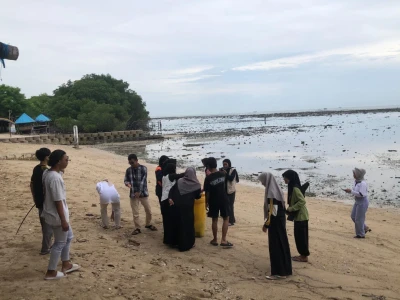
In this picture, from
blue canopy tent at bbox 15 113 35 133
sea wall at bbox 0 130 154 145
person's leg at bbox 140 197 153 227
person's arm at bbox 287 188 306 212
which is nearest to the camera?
person's arm at bbox 287 188 306 212

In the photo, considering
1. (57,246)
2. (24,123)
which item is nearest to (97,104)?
(24,123)

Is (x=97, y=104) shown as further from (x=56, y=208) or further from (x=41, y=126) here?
(x=56, y=208)

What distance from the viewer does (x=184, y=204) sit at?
6613mm

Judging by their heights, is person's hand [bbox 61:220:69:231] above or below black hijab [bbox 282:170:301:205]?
below

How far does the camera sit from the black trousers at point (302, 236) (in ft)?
20.7

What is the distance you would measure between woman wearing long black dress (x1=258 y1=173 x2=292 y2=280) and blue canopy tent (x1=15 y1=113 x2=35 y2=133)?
42.1 metres

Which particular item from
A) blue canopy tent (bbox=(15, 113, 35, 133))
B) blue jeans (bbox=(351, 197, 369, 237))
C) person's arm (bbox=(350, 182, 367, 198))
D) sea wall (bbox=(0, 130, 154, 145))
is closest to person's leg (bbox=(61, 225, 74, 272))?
person's arm (bbox=(350, 182, 367, 198))

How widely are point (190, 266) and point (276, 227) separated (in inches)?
57.7

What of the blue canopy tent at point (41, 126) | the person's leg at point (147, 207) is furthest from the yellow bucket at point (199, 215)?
the blue canopy tent at point (41, 126)

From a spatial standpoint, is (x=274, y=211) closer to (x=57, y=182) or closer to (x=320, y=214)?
(x=57, y=182)

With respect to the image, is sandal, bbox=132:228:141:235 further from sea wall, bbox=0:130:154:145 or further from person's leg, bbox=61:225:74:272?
sea wall, bbox=0:130:154:145

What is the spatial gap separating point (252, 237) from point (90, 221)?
11.1ft

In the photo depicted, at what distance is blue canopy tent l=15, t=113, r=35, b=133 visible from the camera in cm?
4238

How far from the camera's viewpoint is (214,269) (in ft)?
19.5
